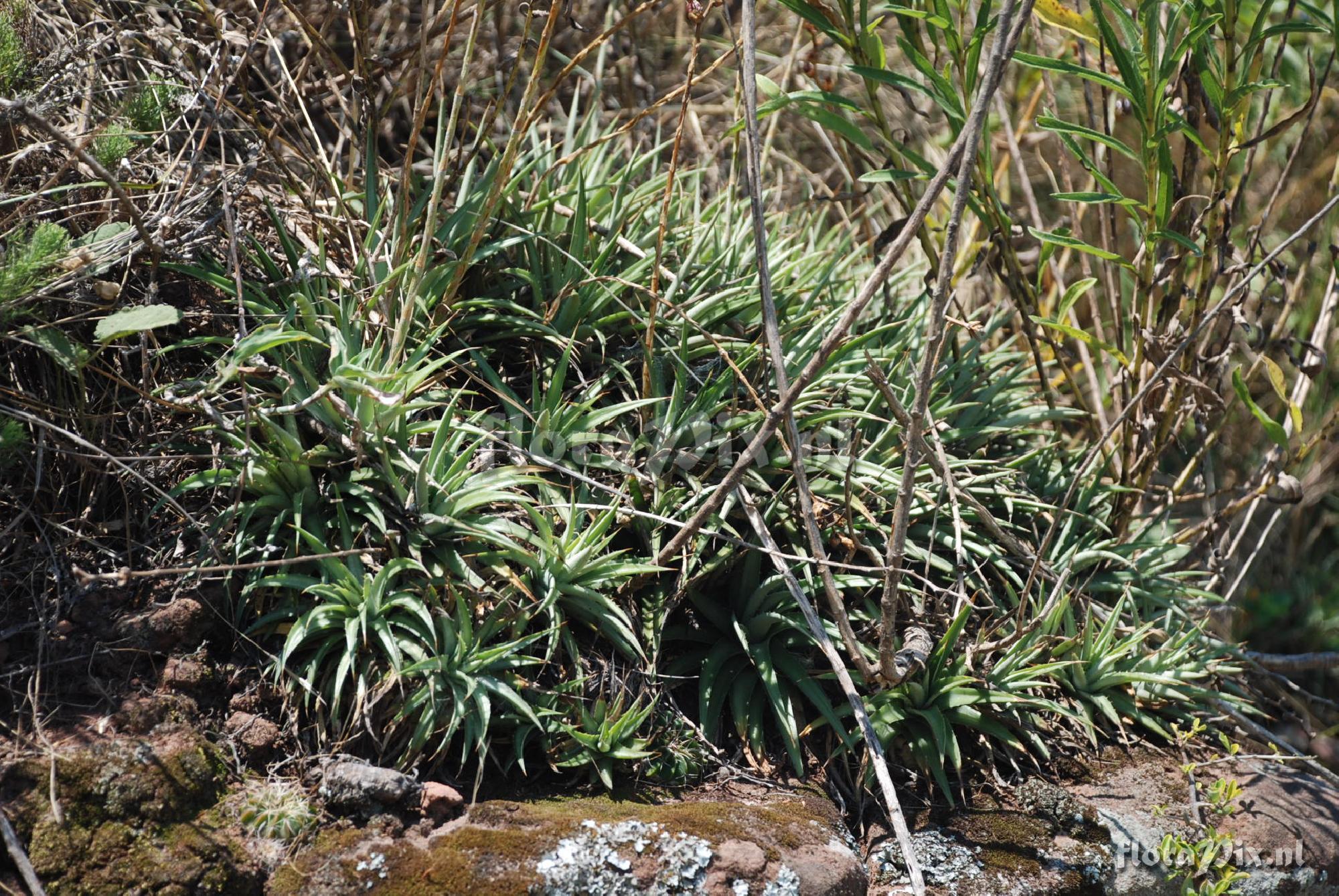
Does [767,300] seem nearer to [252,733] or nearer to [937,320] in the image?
[937,320]

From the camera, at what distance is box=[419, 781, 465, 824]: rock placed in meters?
1.96

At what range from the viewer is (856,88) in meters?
4.97

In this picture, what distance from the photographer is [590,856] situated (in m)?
1.91

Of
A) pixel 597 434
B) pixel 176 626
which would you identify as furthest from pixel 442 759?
pixel 597 434

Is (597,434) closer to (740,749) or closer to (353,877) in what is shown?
(740,749)

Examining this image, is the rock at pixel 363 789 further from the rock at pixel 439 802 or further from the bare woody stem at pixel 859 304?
the bare woody stem at pixel 859 304

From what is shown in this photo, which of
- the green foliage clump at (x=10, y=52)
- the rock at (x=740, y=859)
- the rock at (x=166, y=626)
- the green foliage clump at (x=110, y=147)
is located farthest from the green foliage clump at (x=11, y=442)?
the rock at (x=740, y=859)

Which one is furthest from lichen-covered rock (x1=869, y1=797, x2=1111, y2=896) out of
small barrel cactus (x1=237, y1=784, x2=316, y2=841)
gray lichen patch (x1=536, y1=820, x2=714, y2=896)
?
small barrel cactus (x1=237, y1=784, x2=316, y2=841)

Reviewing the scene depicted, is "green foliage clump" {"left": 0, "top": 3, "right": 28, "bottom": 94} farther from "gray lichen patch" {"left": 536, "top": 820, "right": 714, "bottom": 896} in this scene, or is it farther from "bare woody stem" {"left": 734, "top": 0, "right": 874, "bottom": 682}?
"gray lichen patch" {"left": 536, "top": 820, "right": 714, "bottom": 896}

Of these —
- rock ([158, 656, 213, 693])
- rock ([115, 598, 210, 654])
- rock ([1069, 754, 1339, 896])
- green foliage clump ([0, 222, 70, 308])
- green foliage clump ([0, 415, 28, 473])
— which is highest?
green foliage clump ([0, 222, 70, 308])

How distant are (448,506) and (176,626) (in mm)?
570

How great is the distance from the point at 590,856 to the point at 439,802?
0.99 feet

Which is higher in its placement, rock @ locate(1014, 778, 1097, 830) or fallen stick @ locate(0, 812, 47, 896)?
fallen stick @ locate(0, 812, 47, 896)

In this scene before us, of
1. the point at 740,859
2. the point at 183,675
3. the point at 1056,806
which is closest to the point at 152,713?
the point at 183,675
